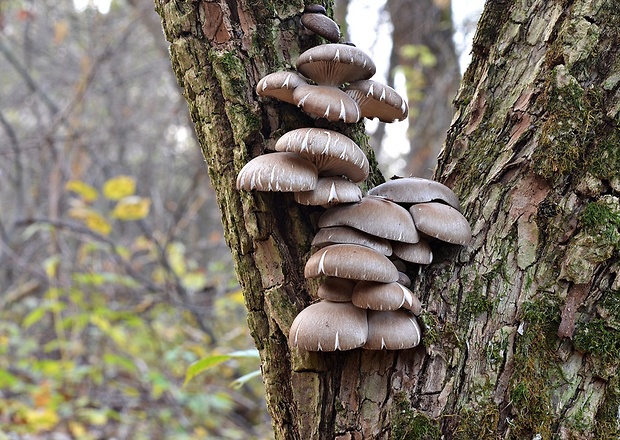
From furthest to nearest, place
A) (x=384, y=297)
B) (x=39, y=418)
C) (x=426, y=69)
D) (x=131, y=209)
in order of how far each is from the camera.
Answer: (x=426, y=69) < (x=131, y=209) < (x=39, y=418) < (x=384, y=297)

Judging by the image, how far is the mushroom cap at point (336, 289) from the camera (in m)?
1.67

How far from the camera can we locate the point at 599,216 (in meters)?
1.52

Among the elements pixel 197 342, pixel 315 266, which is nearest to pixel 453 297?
pixel 315 266

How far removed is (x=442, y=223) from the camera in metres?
1.66

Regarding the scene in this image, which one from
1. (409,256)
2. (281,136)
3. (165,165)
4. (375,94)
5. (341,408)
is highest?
(165,165)

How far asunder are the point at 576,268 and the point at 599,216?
17 cm

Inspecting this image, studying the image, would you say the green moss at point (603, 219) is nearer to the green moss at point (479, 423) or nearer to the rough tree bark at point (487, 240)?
the rough tree bark at point (487, 240)

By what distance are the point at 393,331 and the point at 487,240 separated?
45cm

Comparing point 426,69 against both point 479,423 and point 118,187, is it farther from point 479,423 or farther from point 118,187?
point 479,423

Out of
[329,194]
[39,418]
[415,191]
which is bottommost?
[39,418]

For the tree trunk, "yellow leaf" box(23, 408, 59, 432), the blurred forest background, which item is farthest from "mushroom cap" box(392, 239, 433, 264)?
the tree trunk

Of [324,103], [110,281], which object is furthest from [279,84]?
[110,281]

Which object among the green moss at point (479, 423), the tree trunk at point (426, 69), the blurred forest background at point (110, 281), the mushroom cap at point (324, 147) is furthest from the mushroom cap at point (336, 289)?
the tree trunk at point (426, 69)

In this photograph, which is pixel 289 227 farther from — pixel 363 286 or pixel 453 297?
pixel 453 297
